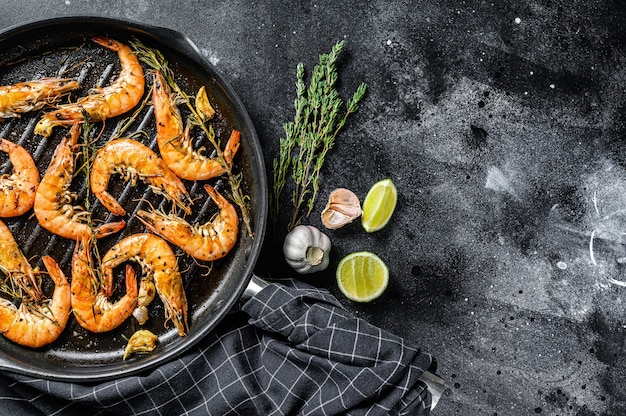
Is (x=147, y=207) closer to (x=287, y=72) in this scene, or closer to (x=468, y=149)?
(x=287, y=72)

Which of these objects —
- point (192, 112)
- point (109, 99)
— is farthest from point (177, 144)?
point (109, 99)

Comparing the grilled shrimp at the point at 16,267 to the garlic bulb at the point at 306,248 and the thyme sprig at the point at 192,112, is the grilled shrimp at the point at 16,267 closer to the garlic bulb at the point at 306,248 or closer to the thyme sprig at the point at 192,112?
the thyme sprig at the point at 192,112

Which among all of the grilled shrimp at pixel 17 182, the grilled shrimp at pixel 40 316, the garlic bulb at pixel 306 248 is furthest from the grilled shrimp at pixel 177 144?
the grilled shrimp at pixel 40 316

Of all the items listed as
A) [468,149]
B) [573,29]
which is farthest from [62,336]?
[573,29]

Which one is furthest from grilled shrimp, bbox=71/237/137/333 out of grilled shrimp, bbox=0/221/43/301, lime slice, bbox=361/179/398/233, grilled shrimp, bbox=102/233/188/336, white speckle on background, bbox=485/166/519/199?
white speckle on background, bbox=485/166/519/199

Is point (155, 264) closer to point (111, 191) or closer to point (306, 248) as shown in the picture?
point (111, 191)
